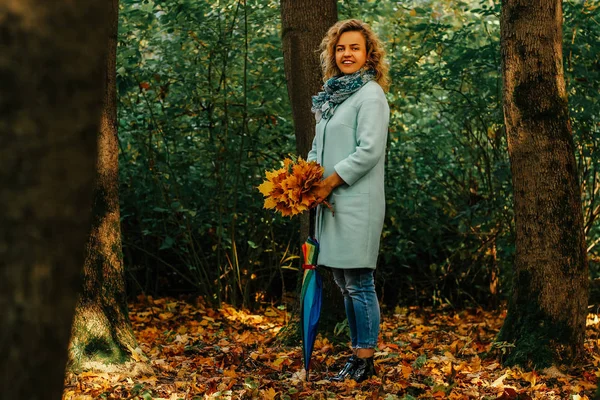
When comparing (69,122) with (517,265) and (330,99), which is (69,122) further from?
(517,265)

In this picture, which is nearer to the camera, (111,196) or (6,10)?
(6,10)

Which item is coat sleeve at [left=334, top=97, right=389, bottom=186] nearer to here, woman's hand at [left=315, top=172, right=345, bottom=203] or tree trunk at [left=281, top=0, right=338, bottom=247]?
woman's hand at [left=315, top=172, right=345, bottom=203]

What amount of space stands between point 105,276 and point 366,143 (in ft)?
5.57

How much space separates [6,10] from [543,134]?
3720 mm

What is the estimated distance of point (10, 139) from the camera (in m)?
1.38

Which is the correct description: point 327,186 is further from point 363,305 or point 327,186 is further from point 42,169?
point 42,169

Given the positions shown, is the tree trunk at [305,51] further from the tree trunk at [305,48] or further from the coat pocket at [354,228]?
the coat pocket at [354,228]

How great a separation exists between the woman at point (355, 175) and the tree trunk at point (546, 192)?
2.88 ft

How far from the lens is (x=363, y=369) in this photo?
171 inches

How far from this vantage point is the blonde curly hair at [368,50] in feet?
14.5

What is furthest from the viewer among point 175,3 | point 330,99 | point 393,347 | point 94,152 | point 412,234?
point 412,234

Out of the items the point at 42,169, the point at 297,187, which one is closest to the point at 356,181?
the point at 297,187

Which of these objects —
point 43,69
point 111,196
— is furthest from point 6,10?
point 111,196

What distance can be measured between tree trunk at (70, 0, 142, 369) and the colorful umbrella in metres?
1.04
